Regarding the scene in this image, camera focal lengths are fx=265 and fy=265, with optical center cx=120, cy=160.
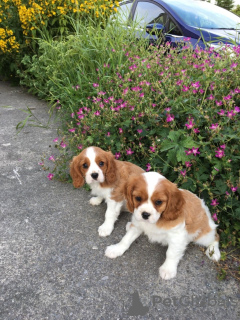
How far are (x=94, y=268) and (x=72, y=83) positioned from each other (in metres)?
3.40

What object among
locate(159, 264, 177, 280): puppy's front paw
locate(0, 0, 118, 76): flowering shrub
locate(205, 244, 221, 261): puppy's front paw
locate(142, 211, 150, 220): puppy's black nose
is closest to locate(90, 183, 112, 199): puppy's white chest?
locate(142, 211, 150, 220): puppy's black nose

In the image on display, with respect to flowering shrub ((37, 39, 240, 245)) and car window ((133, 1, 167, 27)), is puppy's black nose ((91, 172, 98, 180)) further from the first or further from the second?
car window ((133, 1, 167, 27))

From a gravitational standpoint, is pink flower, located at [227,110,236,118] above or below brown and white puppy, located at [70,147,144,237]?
above

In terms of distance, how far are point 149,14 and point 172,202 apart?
5178 mm

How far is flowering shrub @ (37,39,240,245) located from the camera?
253 cm

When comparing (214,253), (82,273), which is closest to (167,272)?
(214,253)

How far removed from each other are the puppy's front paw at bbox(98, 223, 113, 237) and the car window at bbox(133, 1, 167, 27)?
164 inches

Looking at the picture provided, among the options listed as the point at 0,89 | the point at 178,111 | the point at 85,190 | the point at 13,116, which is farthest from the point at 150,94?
the point at 0,89

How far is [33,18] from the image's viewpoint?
6.05 metres

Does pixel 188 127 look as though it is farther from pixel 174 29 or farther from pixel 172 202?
pixel 174 29

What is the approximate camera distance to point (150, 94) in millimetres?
3223

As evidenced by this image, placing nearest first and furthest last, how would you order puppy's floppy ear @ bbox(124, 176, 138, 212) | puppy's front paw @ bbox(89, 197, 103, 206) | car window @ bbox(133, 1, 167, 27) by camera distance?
puppy's floppy ear @ bbox(124, 176, 138, 212), puppy's front paw @ bbox(89, 197, 103, 206), car window @ bbox(133, 1, 167, 27)

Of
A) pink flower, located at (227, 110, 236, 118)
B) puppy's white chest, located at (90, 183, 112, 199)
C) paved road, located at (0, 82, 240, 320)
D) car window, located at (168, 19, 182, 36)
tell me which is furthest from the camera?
car window, located at (168, 19, 182, 36)

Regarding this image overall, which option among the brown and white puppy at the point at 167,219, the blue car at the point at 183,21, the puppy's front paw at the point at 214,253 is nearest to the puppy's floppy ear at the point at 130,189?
the brown and white puppy at the point at 167,219
